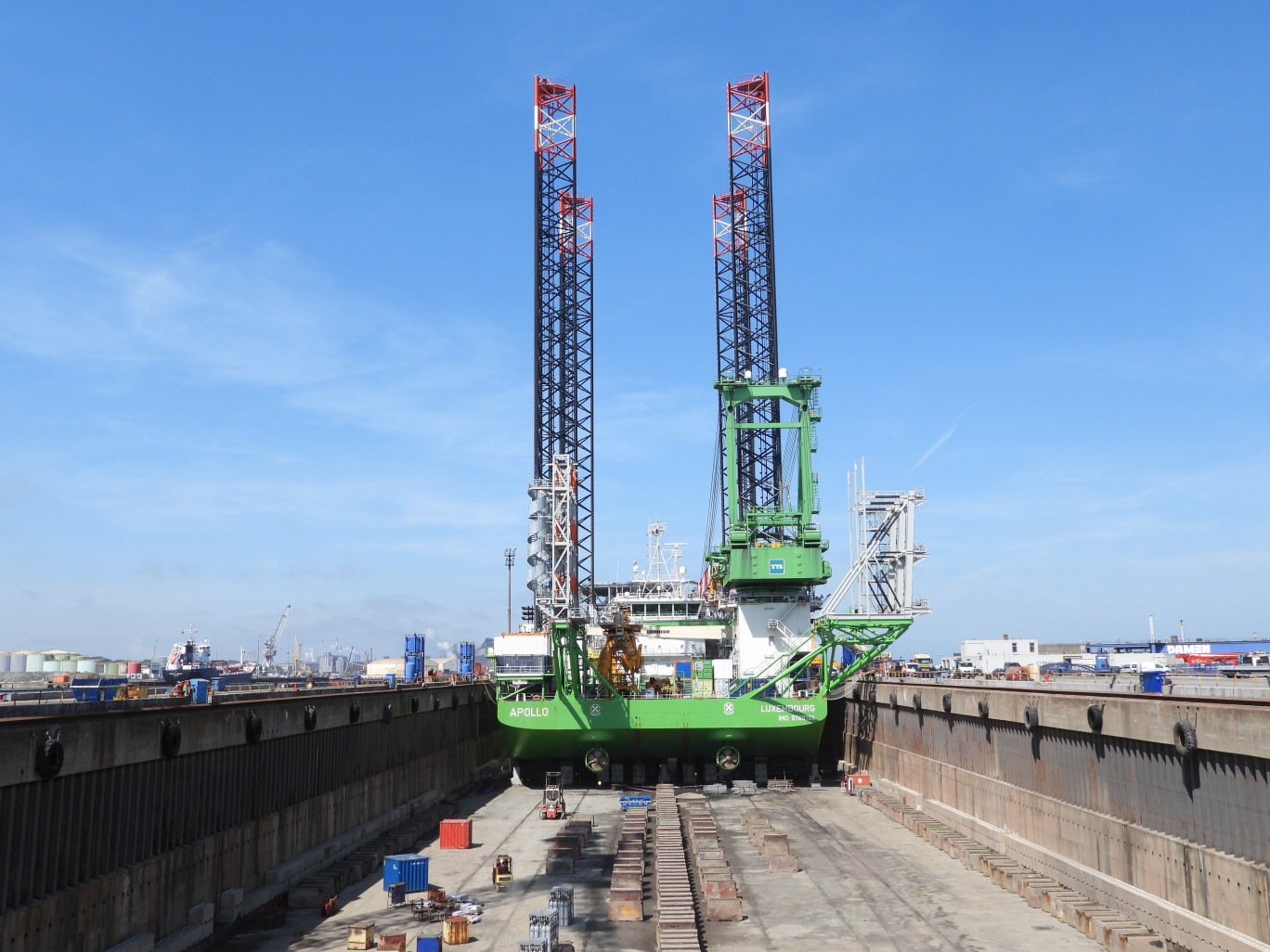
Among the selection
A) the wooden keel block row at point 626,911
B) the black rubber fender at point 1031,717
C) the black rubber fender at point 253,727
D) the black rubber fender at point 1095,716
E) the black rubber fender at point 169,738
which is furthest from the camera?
the black rubber fender at point 1031,717

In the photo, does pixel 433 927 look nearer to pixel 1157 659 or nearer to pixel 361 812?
pixel 361 812

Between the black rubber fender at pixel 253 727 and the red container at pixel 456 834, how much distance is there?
9619 mm

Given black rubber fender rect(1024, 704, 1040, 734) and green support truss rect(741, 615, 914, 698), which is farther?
green support truss rect(741, 615, 914, 698)

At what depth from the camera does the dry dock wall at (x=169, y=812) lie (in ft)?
51.8

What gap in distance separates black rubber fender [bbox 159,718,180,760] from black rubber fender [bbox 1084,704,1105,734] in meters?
20.8

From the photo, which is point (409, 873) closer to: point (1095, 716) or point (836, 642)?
point (1095, 716)

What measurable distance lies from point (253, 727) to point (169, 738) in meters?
4.52

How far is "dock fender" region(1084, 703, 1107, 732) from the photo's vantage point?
23.6 metres

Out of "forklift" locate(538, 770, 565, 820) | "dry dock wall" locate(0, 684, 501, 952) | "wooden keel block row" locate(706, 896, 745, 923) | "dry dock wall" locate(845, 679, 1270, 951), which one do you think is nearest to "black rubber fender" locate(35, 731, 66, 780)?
"dry dock wall" locate(0, 684, 501, 952)

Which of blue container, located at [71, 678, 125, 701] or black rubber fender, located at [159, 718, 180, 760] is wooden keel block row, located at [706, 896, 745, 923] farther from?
blue container, located at [71, 678, 125, 701]

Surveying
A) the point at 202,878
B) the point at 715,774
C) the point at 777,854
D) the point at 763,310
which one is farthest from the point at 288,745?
the point at 763,310

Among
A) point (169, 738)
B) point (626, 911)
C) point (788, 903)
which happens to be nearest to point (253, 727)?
point (169, 738)

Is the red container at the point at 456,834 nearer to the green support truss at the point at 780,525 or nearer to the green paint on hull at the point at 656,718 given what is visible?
the green paint on hull at the point at 656,718

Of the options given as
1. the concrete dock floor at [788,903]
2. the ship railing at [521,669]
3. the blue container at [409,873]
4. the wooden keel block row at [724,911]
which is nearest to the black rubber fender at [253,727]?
the concrete dock floor at [788,903]
